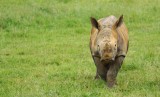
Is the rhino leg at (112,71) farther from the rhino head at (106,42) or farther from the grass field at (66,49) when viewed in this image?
the rhino head at (106,42)

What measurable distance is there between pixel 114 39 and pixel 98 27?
476 millimetres

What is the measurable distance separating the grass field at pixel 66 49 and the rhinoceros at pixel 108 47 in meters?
0.27

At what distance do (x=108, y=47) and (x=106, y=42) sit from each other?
4.2 inches

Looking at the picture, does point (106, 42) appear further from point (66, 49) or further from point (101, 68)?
point (66, 49)

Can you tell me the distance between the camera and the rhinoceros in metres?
7.61

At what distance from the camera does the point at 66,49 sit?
12.7 meters

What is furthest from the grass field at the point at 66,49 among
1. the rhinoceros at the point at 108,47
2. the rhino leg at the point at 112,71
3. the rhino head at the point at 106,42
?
the rhino head at the point at 106,42

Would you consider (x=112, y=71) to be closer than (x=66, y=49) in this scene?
Yes

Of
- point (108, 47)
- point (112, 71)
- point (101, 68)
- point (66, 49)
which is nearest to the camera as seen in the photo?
point (108, 47)

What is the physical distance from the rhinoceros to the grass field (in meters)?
0.27

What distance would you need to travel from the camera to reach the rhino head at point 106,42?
7.55 meters

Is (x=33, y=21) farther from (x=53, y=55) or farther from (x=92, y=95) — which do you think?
(x=92, y=95)

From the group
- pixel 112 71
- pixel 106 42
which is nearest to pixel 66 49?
pixel 112 71

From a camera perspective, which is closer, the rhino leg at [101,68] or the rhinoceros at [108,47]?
the rhinoceros at [108,47]
